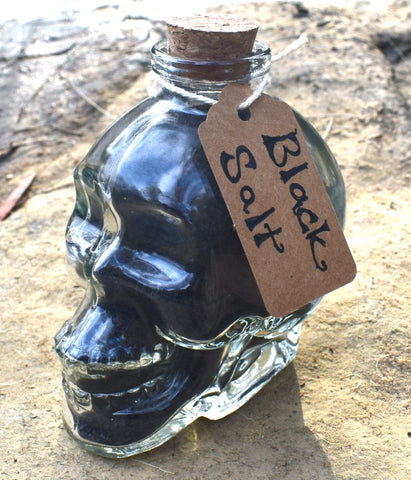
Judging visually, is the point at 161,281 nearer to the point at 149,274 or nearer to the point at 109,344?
the point at 149,274

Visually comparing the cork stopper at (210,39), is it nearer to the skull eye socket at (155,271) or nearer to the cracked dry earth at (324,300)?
the skull eye socket at (155,271)

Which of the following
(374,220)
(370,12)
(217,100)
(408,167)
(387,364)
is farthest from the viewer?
(370,12)

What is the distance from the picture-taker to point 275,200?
113 cm

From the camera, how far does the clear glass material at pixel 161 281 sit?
110 centimetres

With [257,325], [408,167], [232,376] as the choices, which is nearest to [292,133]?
[257,325]

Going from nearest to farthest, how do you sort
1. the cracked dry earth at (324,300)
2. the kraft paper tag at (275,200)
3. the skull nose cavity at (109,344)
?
the kraft paper tag at (275,200)
the skull nose cavity at (109,344)
the cracked dry earth at (324,300)

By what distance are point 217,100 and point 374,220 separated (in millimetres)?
1021

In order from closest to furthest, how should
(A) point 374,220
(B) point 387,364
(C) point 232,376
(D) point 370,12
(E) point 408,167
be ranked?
(C) point 232,376
(B) point 387,364
(A) point 374,220
(E) point 408,167
(D) point 370,12

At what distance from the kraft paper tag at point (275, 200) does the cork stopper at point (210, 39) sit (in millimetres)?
63

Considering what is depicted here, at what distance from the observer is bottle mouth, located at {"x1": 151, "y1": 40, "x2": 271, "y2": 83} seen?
111 centimetres

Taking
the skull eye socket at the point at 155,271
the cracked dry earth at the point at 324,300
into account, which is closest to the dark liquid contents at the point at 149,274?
the skull eye socket at the point at 155,271

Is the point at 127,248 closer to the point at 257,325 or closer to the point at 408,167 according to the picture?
the point at 257,325

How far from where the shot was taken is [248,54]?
115 cm

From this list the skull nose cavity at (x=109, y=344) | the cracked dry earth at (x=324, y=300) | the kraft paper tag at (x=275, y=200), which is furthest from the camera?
the cracked dry earth at (x=324, y=300)
